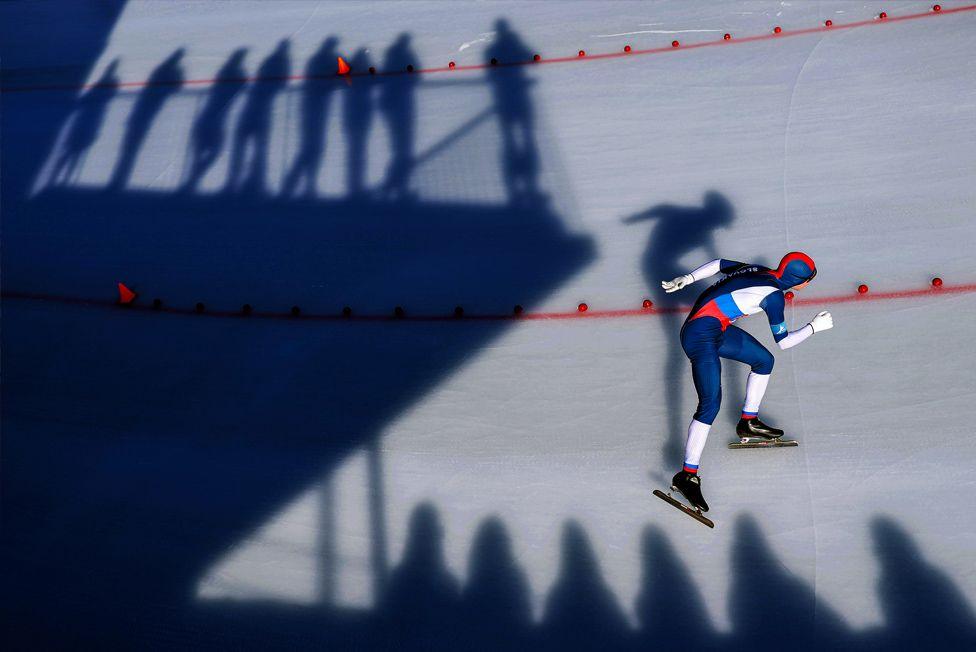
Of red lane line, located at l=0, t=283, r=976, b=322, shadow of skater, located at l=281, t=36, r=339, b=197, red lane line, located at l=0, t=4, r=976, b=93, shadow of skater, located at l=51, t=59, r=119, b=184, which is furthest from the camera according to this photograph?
shadow of skater, located at l=51, t=59, r=119, b=184

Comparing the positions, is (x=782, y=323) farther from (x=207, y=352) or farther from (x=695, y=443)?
(x=207, y=352)

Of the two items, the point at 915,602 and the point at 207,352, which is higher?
the point at 207,352

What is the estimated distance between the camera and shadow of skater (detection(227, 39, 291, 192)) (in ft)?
21.3

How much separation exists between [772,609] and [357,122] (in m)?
5.16

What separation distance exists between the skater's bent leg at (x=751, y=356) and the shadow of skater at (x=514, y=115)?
236cm

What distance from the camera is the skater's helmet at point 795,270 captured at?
3.68 meters

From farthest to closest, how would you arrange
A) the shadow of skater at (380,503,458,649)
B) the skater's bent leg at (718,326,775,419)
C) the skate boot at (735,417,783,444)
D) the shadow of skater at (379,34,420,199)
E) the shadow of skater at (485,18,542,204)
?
the shadow of skater at (379,34,420,199) → the shadow of skater at (485,18,542,204) → the skate boot at (735,417,783,444) → the skater's bent leg at (718,326,775,419) → the shadow of skater at (380,503,458,649)

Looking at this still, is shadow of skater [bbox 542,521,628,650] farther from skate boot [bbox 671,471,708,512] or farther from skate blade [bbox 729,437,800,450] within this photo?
skate blade [bbox 729,437,800,450]

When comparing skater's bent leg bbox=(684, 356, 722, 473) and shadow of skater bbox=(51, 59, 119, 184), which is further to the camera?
shadow of skater bbox=(51, 59, 119, 184)

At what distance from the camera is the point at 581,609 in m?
3.67

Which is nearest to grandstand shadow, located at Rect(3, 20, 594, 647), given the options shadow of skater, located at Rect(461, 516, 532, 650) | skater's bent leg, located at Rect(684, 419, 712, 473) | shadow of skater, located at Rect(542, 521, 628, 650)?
shadow of skater, located at Rect(461, 516, 532, 650)

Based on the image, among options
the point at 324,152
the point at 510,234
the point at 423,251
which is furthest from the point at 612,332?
the point at 324,152

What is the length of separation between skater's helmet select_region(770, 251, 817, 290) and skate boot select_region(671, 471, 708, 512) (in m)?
1.06

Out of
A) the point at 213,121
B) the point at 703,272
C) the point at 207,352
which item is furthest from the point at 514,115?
the point at 207,352
